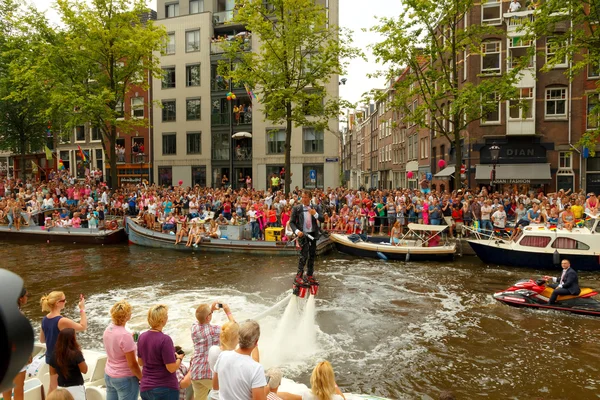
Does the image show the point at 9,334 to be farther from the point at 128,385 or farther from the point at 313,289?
the point at 313,289

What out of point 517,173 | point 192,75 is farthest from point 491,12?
point 192,75

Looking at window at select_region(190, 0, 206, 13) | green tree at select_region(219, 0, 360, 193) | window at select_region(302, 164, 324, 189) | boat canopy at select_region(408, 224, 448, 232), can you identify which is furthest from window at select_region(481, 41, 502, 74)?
window at select_region(190, 0, 206, 13)

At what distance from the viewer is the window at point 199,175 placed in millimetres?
45500

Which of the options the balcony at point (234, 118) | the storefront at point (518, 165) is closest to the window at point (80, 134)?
the balcony at point (234, 118)

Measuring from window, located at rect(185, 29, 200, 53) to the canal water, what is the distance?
91.0 ft

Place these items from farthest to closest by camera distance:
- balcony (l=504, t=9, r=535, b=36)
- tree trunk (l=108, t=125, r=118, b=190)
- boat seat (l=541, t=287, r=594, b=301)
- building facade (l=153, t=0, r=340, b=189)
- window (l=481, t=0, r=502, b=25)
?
building facade (l=153, t=0, r=340, b=189) → window (l=481, t=0, r=502, b=25) → tree trunk (l=108, t=125, r=118, b=190) → balcony (l=504, t=9, r=535, b=36) → boat seat (l=541, t=287, r=594, b=301)

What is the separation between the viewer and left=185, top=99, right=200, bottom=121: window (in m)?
45.3

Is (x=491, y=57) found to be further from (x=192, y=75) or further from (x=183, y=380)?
(x=183, y=380)

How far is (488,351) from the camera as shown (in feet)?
36.3

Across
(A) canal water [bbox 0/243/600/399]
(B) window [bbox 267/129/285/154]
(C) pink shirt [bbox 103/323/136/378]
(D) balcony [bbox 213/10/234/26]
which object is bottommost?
(A) canal water [bbox 0/243/600/399]

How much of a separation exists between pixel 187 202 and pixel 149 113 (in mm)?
20941

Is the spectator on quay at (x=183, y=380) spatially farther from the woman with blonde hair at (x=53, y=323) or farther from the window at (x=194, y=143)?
the window at (x=194, y=143)

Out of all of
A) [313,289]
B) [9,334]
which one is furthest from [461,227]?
[9,334]

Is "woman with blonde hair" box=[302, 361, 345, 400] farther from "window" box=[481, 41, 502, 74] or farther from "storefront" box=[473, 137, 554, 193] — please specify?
"window" box=[481, 41, 502, 74]
